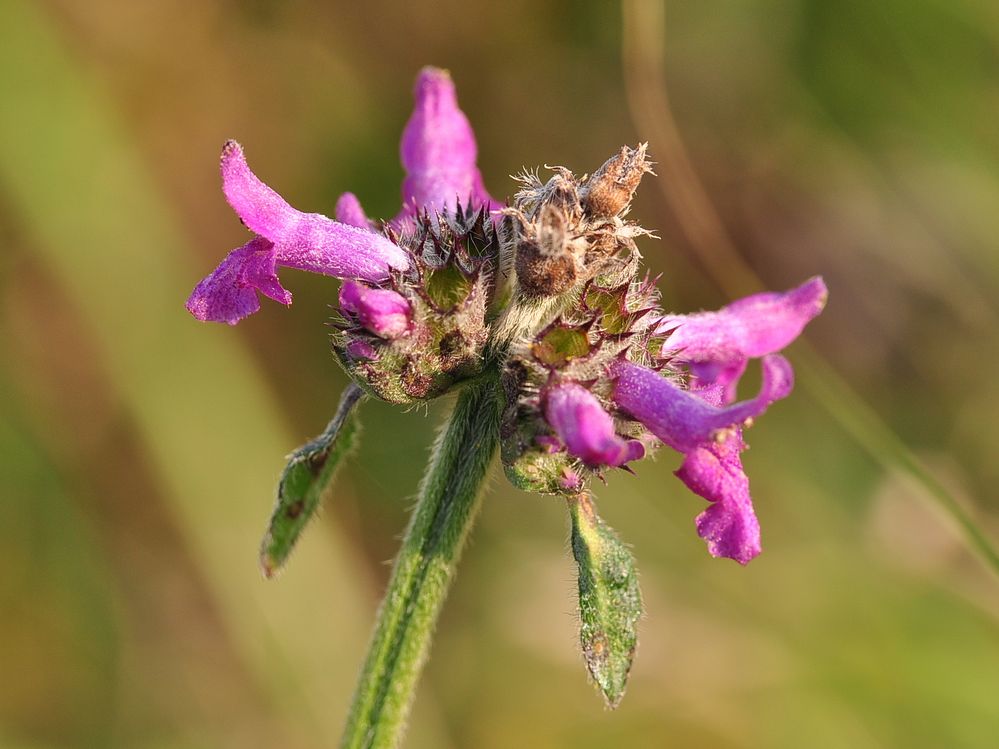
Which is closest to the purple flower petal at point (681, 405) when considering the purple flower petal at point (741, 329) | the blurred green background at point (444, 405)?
the purple flower petal at point (741, 329)

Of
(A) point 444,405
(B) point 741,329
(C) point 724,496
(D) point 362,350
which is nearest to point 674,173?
(A) point 444,405

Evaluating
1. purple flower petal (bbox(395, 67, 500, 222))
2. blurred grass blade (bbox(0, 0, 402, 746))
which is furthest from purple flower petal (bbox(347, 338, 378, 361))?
blurred grass blade (bbox(0, 0, 402, 746))

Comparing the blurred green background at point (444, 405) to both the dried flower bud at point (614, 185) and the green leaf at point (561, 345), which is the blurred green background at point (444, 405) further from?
the green leaf at point (561, 345)

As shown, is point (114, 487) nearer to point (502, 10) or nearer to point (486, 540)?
point (486, 540)

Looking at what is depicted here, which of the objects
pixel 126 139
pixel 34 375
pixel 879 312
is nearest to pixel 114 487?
pixel 34 375

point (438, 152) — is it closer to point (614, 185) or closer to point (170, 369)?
point (614, 185)

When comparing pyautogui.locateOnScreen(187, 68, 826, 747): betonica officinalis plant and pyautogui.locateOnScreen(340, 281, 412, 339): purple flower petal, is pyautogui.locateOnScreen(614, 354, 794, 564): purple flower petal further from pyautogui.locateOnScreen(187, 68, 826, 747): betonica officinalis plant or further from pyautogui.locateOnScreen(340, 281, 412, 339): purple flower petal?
pyautogui.locateOnScreen(340, 281, 412, 339): purple flower petal
